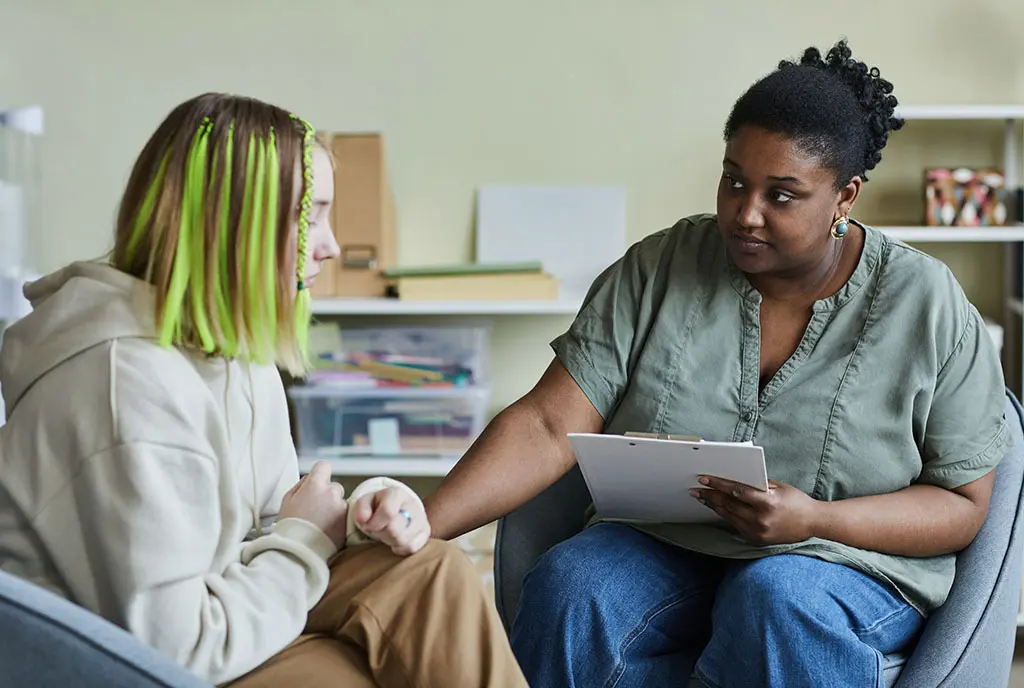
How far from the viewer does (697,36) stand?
282 cm

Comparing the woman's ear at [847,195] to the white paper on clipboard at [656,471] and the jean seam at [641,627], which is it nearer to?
the white paper on clipboard at [656,471]

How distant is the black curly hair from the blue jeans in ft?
1.78

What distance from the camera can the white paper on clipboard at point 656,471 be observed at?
1388 millimetres

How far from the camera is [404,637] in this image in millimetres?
1123

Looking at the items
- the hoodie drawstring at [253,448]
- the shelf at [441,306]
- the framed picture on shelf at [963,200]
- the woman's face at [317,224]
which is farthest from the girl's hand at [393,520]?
the framed picture on shelf at [963,200]

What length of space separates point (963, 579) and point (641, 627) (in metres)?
0.40

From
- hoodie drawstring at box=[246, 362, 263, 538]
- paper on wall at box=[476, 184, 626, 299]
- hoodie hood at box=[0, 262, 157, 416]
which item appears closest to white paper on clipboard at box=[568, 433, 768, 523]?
hoodie drawstring at box=[246, 362, 263, 538]

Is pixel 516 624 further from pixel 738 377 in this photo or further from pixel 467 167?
pixel 467 167

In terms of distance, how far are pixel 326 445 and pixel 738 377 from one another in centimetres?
129

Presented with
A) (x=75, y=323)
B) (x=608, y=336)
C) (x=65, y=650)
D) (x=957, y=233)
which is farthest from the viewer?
(x=957, y=233)

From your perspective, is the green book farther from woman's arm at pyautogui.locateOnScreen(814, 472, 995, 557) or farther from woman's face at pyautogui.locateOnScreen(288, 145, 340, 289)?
woman's face at pyautogui.locateOnScreen(288, 145, 340, 289)

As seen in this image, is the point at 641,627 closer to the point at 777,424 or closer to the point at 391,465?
the point at 777,424

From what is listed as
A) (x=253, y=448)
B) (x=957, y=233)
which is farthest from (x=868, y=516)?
(x=957, y=233)

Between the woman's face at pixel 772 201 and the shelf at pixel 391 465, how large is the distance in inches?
45.9
